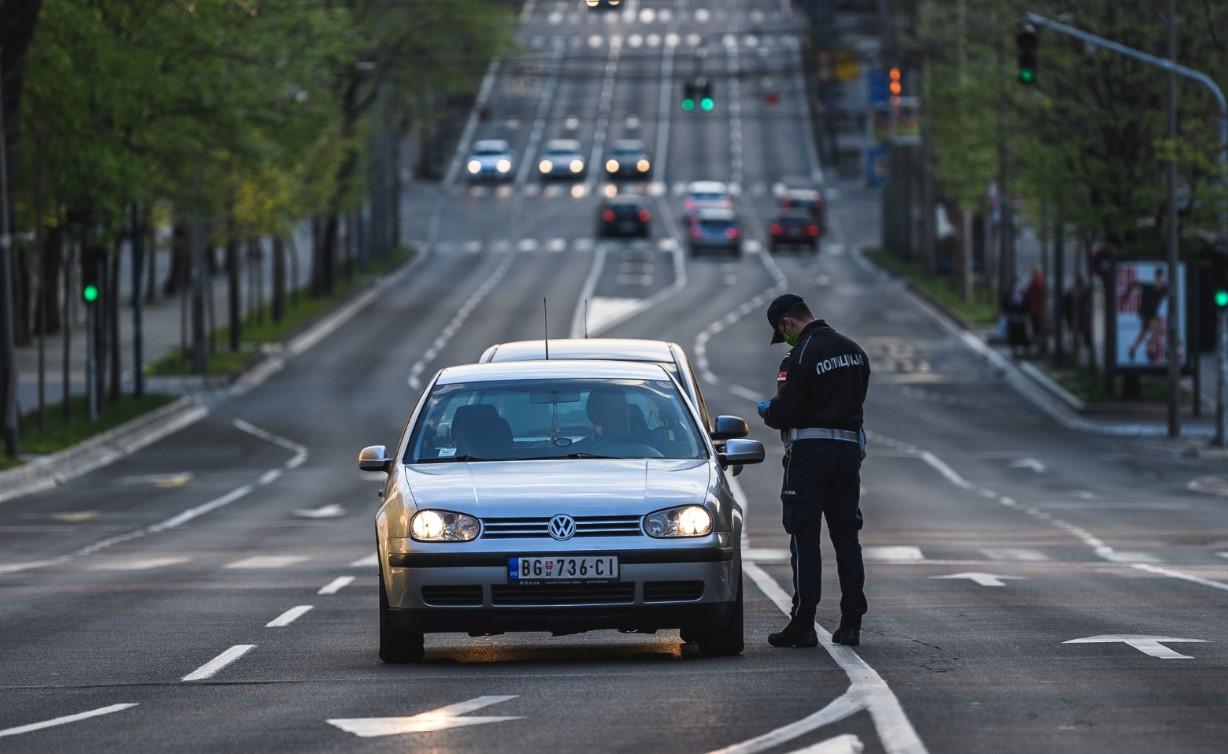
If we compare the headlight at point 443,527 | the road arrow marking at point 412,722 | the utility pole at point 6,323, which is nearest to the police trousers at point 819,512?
the headlight at point 443,527

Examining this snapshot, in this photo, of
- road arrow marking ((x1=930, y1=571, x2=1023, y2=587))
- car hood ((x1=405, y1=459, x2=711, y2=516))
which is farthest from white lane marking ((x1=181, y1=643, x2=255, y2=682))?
road arrow marking ((x1=930, y1=571, x2=1023, y2=587))

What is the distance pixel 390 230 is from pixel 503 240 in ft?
14.0

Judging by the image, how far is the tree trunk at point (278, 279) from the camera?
62812mm

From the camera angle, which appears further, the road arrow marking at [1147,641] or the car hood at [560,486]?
the road arrow marking at [1147,641]

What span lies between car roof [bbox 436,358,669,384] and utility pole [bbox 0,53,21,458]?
76.5 feet

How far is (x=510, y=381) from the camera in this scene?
13.0 meters

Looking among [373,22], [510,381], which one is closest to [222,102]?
[510,381]

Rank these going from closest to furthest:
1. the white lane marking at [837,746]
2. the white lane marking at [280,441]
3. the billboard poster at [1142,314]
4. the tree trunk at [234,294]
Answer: the white lane marking at [837,746]
the white lane marking at [280,441]
the billboard poster at [1142,314]
the tree trunk at [234,294]

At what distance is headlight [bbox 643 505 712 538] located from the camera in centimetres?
1166

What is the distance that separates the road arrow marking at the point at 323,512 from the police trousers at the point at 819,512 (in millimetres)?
16950

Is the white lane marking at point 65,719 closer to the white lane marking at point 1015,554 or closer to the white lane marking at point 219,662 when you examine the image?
the white lane marking at point 219,662

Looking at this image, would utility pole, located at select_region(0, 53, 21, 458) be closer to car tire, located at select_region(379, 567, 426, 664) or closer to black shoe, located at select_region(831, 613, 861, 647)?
car tire, located at select_region(379, 567, 426, 664)

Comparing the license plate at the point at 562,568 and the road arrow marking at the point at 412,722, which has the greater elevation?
the license plate at the point at 562,568

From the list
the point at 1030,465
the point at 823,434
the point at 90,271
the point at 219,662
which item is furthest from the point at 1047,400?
the point at 219,662
